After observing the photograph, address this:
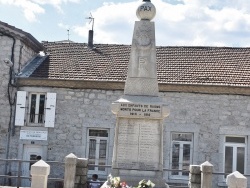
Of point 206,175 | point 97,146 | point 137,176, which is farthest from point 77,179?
point 97,146

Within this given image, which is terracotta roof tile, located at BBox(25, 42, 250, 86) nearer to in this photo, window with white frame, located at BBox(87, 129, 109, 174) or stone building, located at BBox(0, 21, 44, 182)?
stone building, located at BBox(0, 21, 44, 182)

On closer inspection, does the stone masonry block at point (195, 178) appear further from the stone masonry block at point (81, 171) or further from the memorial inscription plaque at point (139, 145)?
the stone masonry block at point (81, 171)

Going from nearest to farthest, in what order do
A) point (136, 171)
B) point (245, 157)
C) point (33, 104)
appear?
point (136, 171) < point (245, 157) < point (33, 104)

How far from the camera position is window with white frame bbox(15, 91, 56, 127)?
16281mm

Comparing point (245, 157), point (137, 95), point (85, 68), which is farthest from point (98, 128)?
point (137, 95)

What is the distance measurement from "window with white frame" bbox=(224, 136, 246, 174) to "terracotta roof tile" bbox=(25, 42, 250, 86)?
2.10 meters

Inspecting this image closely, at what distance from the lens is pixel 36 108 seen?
54.7 feet

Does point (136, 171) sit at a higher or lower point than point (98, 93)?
lower

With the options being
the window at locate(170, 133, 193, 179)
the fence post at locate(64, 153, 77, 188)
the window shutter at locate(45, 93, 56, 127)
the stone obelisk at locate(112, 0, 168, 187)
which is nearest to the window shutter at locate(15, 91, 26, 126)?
the window shutter at locate(45, 93, 56, 127)

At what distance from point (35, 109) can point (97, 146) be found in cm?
278

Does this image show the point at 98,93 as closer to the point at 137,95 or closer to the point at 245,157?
the point at 245,157

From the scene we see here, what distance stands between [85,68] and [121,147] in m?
9.03

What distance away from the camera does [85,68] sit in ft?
57.4

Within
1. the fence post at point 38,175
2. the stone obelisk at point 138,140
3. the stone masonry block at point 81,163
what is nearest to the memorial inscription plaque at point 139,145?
the stone obelisk at point 138,140
